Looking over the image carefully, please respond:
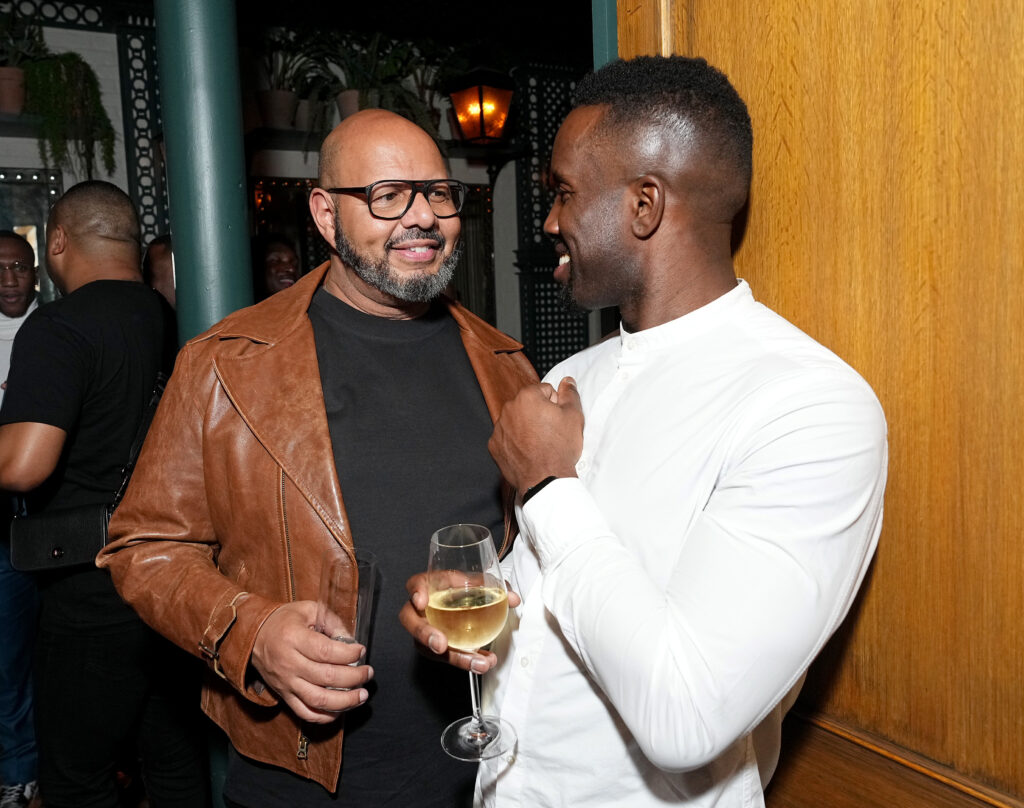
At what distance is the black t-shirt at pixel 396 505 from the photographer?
173 centimetres

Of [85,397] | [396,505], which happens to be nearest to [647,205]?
[396,505]

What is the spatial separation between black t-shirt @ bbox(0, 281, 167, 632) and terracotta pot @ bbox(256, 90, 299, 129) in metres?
3.23

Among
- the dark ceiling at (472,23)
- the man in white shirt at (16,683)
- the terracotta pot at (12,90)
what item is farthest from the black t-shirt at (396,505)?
the dark ceiling at (472,23)

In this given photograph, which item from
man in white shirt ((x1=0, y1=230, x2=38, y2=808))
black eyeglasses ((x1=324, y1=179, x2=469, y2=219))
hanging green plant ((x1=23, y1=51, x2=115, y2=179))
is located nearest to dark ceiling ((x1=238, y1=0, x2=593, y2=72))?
hanging green plant ((x1=23, y1=51, x2=115, y2=179))

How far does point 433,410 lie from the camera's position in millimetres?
1939

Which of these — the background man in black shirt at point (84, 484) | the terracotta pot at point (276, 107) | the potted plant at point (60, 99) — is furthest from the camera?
the terracotta pot at point (276, 107)

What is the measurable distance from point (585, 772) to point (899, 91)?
1.17 metres

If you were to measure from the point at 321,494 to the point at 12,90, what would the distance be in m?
4.50

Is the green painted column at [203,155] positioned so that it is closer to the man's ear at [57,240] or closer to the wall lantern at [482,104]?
the man's ear at [57,240]

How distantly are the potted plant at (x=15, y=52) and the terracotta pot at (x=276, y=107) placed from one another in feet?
4.31

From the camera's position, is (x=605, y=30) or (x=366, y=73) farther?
(x=366, y=73)

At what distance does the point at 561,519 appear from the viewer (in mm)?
1229

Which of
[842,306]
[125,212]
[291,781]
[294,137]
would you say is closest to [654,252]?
[842,306]

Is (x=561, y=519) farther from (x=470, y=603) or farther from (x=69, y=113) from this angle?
(x=69, y=113)
